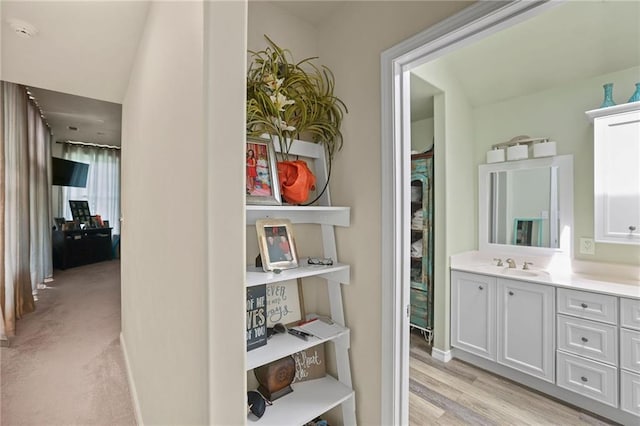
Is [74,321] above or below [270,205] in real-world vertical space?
below

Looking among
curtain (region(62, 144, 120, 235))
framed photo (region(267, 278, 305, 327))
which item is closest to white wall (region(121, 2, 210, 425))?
framed photo (region(267, 278, 305, 327))

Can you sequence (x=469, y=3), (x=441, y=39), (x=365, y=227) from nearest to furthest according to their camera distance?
(x=469, y=3) → (x=441, y=39) → (x=365, y=227)

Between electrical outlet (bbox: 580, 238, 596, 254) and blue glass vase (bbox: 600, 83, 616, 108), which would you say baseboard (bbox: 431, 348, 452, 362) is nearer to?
electrical outlet (bbox: 580, 238, 596, 254)

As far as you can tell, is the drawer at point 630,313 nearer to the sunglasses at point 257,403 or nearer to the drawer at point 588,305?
the drawer at point 588,305

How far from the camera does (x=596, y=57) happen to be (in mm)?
2111

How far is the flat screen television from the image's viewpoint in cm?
542

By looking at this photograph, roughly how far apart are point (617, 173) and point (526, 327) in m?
1.31

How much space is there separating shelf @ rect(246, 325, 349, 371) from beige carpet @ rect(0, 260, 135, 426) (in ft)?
3.98

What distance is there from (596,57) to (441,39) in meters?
1.89

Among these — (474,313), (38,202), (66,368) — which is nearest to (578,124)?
(474,313)

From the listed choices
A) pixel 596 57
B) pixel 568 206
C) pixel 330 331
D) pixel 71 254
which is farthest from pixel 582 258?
pixel 71 254

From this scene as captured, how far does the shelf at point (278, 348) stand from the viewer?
1.21 meters

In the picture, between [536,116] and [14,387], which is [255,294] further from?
[536,116]

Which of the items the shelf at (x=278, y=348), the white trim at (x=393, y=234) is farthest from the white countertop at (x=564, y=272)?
the shelf at (x=278, y=348)
